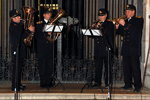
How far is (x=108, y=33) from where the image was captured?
1042 centimetres

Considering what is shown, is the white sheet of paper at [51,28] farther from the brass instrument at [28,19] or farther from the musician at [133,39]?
the musician at [133,39]

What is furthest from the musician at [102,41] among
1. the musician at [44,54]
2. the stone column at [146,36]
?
the musician at [44,54]

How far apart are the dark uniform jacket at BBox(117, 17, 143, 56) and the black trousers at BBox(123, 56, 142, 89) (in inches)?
6.7

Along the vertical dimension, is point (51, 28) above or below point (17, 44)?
above

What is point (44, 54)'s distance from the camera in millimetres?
10734

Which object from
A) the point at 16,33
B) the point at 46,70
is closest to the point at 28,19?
the point at 16,33

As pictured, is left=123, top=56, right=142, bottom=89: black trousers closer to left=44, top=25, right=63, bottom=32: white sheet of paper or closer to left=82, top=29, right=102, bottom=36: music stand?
left=82, top=29, right=102, bottom=36: music stand

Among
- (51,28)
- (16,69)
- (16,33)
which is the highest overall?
(51,28)

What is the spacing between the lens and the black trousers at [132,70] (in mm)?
10211

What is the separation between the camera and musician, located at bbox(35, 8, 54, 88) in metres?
10.6

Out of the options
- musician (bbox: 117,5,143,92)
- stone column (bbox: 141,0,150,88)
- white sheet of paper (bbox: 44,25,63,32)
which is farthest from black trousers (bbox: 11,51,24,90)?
stone column (bbox: 141,0,150,88)

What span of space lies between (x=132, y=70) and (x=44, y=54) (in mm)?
2227

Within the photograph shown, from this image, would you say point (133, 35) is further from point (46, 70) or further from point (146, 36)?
point (46, 70)

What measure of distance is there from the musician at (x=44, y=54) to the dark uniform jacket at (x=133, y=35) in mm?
1881
